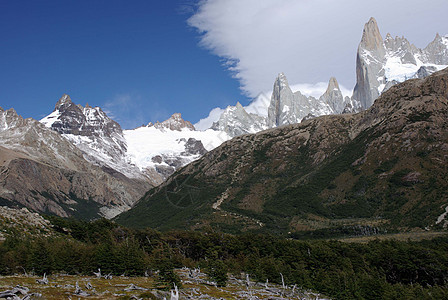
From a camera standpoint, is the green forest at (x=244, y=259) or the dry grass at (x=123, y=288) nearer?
the dry grass at (x=123, y=288)

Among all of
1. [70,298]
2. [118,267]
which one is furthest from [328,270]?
[70,298]

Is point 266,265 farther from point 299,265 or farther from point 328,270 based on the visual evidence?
point 328,270

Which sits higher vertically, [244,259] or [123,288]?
[123,288]

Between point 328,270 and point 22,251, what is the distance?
8897 centimetres

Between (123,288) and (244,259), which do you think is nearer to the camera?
(123,288)

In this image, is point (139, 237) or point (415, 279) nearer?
point (415, 279)

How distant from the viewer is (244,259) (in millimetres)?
144000

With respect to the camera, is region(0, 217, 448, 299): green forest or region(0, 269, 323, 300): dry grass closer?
region(0, 269, 323, 300): dry grass

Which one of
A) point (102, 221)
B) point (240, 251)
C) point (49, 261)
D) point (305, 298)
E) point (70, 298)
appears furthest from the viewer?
point (102, 221)

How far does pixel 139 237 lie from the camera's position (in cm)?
16112

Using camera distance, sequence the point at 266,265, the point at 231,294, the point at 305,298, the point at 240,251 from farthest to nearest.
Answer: the point at 240,251 → the point at 266,265 → the point at 305,298 → the point at 231,294

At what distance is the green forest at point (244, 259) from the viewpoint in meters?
97.6

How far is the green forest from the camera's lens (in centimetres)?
9762

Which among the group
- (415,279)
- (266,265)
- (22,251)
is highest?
(22,251)
